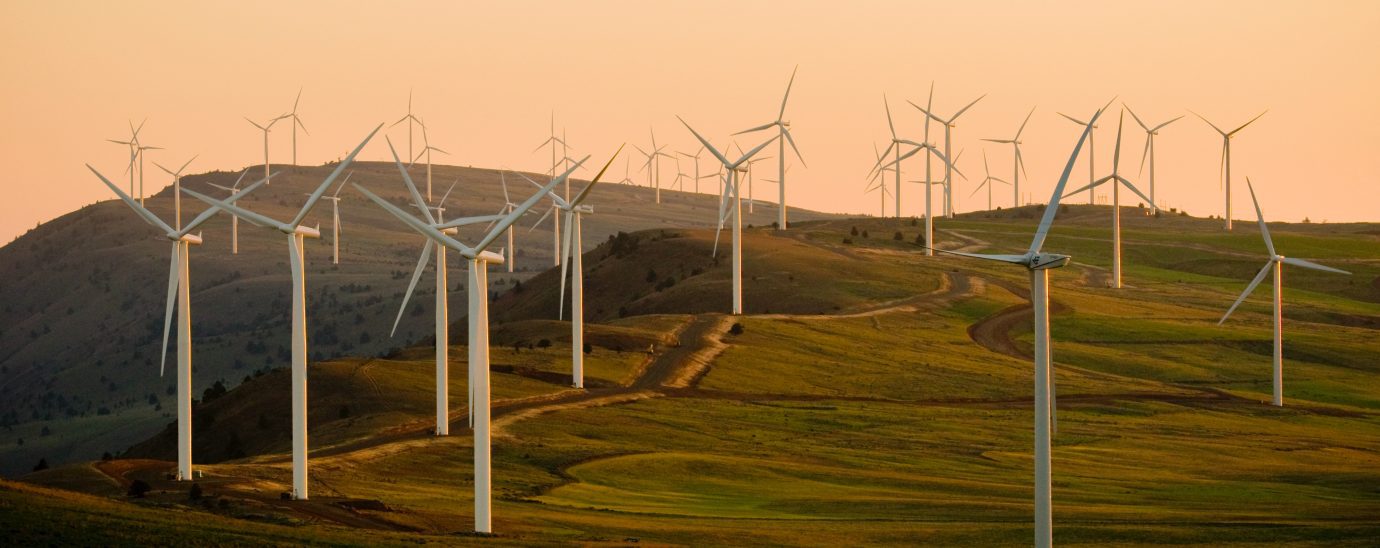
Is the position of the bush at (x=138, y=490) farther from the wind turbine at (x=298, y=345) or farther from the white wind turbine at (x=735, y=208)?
the white wind turbine at (x=735, y=208)

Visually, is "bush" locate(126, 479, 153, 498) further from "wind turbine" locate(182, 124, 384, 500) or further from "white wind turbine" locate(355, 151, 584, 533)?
"white wind turbine" locate(355, 151, 584, 533)

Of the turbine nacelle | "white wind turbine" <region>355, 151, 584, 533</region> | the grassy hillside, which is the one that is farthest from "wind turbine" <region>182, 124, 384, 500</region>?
the turbine nacelle

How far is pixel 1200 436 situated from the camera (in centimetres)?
11875

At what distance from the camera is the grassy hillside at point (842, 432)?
72688 mm

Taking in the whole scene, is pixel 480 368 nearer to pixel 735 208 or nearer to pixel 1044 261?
pixel 1044 261

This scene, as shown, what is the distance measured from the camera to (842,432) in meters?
116

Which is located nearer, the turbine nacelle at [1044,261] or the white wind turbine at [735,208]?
the turbine nacelle at [1044,261]

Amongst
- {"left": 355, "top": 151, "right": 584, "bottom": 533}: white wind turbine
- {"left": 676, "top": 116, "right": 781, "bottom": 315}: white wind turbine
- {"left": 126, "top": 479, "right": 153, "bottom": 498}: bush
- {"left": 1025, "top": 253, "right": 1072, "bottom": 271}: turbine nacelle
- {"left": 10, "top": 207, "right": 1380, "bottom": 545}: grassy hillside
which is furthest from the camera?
{"left": 676, "top": 116, "right": 781, "bottom": 315}: white wind turbine

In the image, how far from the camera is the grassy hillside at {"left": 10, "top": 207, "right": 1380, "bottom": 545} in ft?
238

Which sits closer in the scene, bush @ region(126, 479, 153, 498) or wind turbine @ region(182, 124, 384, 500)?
bush @ region(126, 479, 153, 498)

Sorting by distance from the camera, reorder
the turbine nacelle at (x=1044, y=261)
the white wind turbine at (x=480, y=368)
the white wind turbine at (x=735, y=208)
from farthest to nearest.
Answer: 1. the white wind turbine at (x=735, y=208)
2. the white wind turbine at (x=480, y=368)
3. the turbine nacelle at (x=1044, y=261)

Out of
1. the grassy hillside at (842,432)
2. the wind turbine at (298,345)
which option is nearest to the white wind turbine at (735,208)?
the grassy hillside at (842,432)

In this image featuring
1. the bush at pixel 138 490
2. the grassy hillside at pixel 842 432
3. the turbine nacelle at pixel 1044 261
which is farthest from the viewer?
the bush at pixel 138 490

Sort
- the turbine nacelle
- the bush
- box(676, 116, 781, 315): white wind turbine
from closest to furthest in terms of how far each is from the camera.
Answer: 1. the turbine nacelle
2. the bush
3. box(676, 116, 781, 315): white wind turbine
